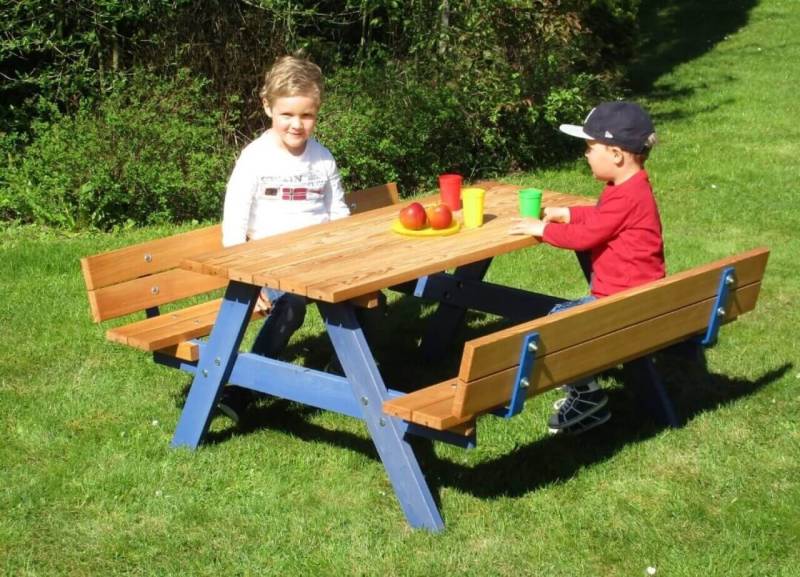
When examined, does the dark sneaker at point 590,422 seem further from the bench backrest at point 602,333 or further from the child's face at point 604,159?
the child's face at point 604,159

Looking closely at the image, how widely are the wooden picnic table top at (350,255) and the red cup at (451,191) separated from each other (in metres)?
0.16

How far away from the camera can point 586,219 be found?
520 cm

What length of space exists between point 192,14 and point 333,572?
6.62 m

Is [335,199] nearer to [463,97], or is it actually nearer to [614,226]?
[614,226]

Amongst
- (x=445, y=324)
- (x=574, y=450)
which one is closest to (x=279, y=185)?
(x=445, y=324)

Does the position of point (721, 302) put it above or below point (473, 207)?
below

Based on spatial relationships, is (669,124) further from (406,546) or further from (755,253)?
(406,546)

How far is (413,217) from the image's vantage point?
503 centimetres

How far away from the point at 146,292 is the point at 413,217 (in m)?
1.23

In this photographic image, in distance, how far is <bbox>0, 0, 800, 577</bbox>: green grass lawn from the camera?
415cm

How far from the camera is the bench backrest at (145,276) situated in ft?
16.7

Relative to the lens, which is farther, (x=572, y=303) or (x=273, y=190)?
(x=273, y=190)

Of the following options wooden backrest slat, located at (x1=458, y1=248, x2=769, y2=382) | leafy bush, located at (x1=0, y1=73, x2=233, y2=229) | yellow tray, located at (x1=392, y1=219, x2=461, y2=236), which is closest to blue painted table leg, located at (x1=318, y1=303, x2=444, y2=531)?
wooden backrest slat, located at (x1=458, y1=248, x2=769, y2=382)

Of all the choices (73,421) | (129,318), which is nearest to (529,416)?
(73,421)
